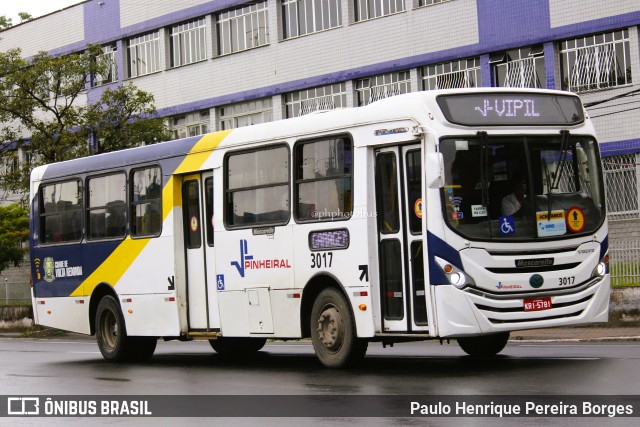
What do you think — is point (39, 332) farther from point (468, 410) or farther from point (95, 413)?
point (468, 410)

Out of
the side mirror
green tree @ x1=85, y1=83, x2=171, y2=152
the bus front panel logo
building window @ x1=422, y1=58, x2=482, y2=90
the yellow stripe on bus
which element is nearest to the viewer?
the side mirror

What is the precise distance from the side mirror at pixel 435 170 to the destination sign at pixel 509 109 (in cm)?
66

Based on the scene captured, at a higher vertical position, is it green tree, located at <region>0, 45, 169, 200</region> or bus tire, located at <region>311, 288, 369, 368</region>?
green tree, located at <region>0, 45, 169, 200</region>

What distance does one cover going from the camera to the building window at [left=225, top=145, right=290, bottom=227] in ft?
54.0

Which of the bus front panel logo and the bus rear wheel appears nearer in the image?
the bus rear wheel

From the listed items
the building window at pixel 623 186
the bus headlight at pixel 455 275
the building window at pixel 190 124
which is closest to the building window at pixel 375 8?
the building window at pixel 190 124

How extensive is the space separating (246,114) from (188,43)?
4.68 m

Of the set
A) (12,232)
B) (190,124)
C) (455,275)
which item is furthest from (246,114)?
(455,275)

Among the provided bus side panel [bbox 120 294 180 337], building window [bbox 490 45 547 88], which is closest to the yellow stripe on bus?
bus side panel [bbox 120 294 180 337]

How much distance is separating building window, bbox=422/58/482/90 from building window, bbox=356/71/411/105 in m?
0.73

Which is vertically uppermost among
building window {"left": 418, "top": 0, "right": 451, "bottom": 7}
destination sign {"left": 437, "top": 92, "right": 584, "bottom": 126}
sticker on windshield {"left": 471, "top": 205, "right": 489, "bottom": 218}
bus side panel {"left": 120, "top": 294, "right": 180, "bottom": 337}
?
building window {"left": 418, "top": 0, "right": 451, "bottom": 7}

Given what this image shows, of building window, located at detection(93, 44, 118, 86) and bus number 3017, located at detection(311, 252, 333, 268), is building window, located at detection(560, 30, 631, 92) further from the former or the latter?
building window, located at detection(93, 44, 118, 86)

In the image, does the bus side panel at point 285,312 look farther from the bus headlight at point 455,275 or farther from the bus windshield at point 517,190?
the bus windshield at point 517,190

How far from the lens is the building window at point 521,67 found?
33816 millimetres
